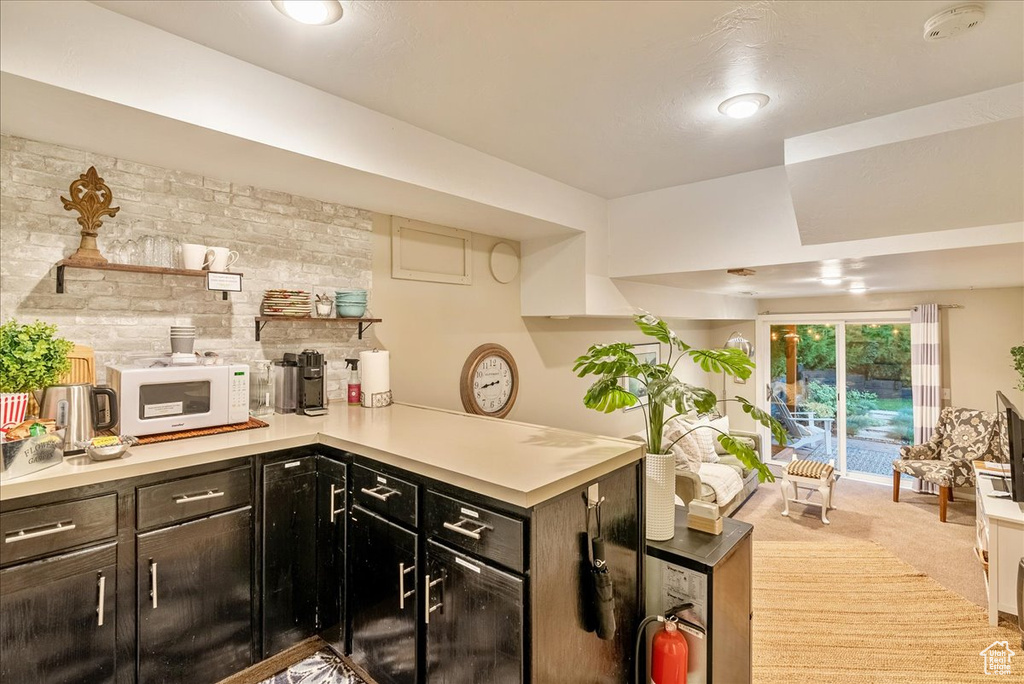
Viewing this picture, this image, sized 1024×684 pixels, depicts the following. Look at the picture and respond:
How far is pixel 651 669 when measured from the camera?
1.77 meters

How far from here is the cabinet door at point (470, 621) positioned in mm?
1365

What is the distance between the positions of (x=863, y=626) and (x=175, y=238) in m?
4.35

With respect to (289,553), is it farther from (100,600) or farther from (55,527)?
(55,527)

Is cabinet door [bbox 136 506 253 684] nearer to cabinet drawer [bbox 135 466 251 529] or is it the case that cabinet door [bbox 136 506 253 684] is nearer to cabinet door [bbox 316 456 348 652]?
cabinet drawer [bbox 135 466 251 529]

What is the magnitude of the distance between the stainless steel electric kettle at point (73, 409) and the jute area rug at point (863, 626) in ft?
10.3

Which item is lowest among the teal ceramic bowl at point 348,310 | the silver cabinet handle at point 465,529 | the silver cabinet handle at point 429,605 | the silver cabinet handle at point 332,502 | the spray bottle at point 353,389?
the silver cabinet handle at point 429,605

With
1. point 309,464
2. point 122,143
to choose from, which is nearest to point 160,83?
point 122,143

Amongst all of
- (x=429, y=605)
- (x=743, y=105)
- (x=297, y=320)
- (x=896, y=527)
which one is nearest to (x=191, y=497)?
(x=429, y=605)

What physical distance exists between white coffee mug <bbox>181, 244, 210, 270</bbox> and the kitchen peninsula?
0.78 metres

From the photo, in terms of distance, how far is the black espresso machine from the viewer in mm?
2420

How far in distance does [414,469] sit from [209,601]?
3.10ft

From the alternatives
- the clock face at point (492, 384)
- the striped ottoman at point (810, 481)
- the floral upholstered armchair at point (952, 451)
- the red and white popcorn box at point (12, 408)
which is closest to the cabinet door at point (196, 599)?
the red and white popcorn box at point (12, 408)

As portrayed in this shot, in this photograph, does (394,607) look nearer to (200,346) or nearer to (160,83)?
(200,346)

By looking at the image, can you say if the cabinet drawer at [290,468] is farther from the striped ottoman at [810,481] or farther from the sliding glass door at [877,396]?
the sliding glass door at [877,396]
